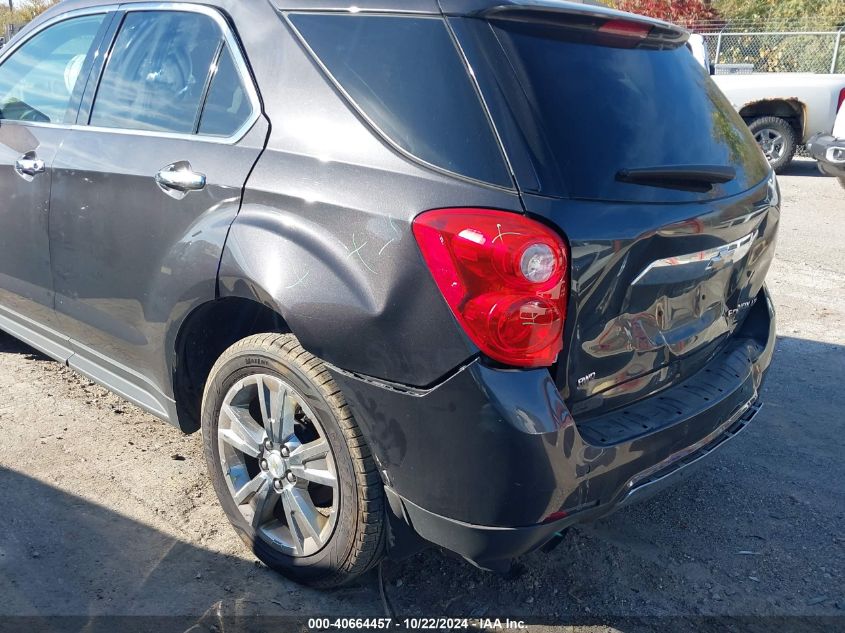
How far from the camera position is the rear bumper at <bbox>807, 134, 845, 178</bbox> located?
8.74 metres

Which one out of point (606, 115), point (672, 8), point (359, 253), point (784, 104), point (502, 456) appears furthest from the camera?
point (672, 8)

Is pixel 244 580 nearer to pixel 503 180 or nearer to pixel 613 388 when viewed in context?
pixel 613 388

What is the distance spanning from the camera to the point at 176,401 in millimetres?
3012

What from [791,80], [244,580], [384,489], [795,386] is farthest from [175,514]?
[791,80]

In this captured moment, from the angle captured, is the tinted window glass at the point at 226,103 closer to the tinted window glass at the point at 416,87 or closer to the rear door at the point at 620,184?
the tinted window glass at the point at 416,87

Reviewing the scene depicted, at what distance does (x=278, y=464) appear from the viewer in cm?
268

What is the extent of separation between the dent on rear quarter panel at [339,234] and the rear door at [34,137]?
1.26 metres

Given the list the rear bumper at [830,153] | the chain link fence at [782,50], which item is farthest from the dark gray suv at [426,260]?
the chain link fence at [782,50]

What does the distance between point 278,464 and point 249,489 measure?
203 millimetres

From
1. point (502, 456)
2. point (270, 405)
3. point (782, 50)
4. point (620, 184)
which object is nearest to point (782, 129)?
point (782, 50)

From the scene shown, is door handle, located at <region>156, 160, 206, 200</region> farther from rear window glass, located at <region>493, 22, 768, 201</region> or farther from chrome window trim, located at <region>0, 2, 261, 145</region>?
rear window glass, located at <region>493, 22, 768, 201</region>

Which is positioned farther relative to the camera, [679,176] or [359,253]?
[679,176]

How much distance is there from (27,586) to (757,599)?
243 cm

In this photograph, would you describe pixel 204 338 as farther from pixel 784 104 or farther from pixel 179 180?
pixel 784 104
